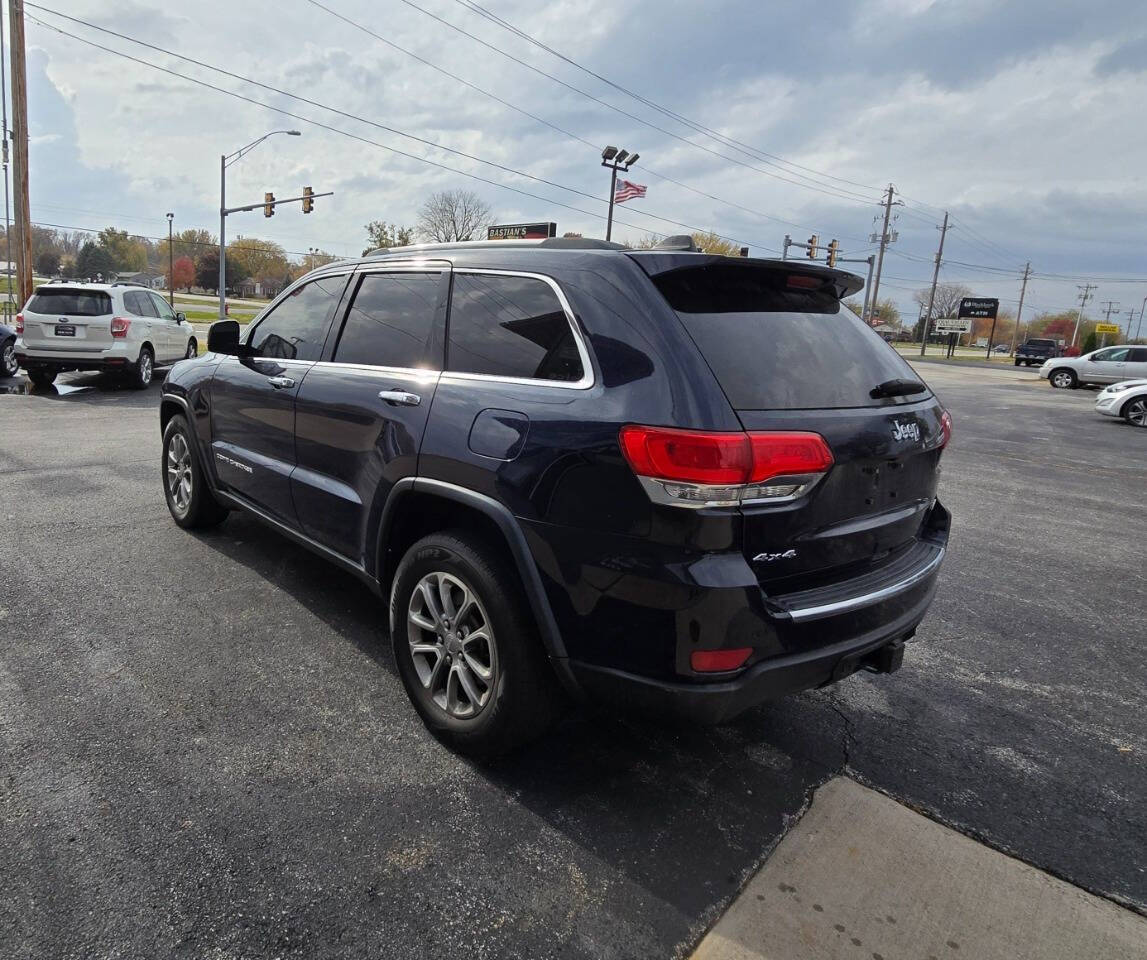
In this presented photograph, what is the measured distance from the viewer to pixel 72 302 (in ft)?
39.8

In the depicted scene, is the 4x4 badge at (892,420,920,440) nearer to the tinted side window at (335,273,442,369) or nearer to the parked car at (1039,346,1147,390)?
the tinted side window at (335,273,442,369)

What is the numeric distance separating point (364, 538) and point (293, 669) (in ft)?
2.33

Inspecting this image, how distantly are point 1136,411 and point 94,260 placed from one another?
317 feet

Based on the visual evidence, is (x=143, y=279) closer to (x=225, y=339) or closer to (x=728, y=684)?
(x=225, y=339)

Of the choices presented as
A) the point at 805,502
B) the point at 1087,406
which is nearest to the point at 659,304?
the point at 805,502

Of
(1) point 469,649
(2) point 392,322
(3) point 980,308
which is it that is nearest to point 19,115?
(2) point 392,322

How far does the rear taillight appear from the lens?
2.04 metres

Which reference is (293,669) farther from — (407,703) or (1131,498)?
(1131,498)

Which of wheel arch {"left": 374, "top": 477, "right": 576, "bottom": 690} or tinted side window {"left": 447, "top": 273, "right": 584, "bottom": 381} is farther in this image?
tinted side window {"left": 447, "top": 273, "right": 584, "bottom": 381}

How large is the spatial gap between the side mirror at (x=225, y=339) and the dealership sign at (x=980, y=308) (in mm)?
79232

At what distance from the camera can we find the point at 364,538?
316cm

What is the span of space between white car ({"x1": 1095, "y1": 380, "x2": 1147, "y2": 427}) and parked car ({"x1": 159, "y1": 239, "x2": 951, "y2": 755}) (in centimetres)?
1630

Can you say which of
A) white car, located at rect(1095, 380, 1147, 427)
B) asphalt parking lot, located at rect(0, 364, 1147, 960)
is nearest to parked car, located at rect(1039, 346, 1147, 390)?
white car, located at rect(1095, 380, 1147, 427)

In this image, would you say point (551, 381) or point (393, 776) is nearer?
point (551, 381)
